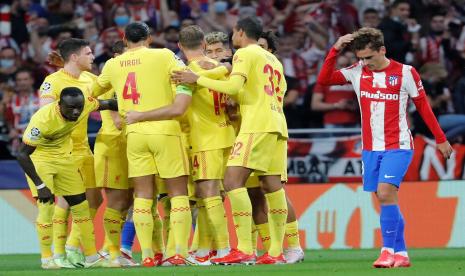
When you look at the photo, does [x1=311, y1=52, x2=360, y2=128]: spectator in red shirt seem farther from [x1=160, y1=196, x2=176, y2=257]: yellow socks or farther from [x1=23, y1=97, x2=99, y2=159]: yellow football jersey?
[x1=23, y1=97, x2=99, y2=159]: yellow football jersey

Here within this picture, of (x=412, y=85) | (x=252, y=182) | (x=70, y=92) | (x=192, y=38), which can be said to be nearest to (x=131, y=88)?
(x=70, y=92)

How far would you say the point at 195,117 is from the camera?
444 inches

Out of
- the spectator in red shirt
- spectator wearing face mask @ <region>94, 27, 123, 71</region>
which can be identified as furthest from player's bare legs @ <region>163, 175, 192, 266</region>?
spectator wearing face mask @ <region>94, 27, 123, 71</region>

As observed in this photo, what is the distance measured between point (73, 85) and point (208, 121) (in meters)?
1.58

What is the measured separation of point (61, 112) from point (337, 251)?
4.49m

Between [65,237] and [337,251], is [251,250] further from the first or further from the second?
[337,251]

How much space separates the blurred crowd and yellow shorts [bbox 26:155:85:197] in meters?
5.49

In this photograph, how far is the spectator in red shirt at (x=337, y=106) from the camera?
16.9 metres

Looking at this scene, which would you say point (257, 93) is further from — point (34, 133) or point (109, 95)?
point (34, 133)

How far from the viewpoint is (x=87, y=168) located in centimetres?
1210

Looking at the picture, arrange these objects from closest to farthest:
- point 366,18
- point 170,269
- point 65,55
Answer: point 170,269 < point 65,55 < point 366,18

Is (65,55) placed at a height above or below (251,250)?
above

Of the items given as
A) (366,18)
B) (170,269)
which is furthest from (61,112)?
(366,18)

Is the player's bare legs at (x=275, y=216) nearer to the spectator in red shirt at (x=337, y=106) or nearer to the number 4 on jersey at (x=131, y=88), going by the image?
the number 4 on jersey at (x=131, y=88)
